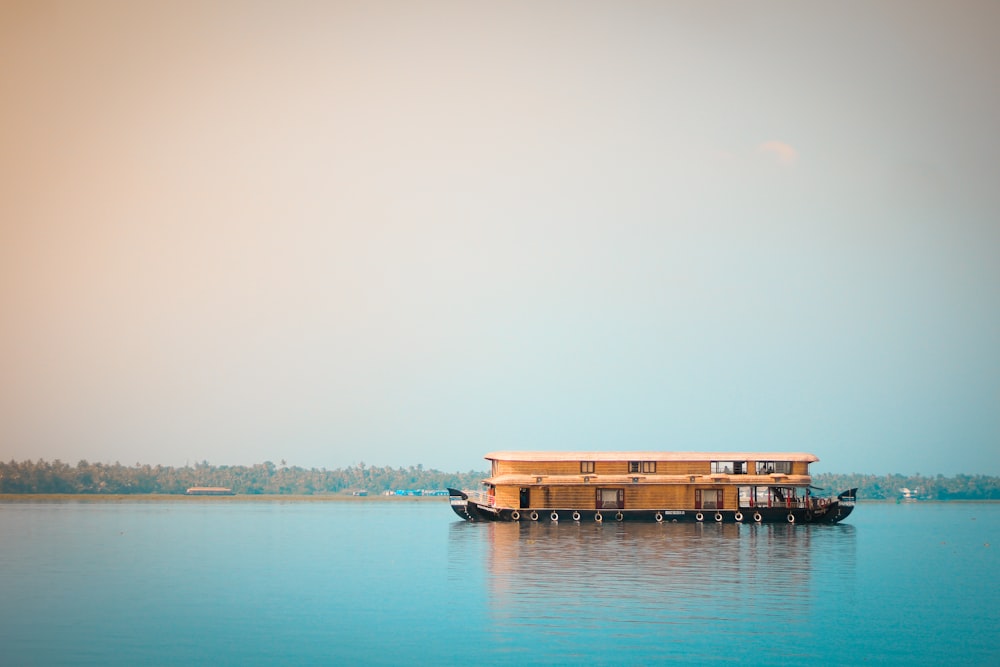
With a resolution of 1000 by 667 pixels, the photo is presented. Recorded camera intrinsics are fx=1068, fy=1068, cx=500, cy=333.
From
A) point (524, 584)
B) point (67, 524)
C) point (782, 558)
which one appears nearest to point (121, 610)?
point (524, 584)

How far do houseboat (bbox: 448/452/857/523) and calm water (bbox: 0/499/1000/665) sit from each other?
7561 millimetres

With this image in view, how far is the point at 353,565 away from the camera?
56.2 metres

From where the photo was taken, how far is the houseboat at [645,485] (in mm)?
78562

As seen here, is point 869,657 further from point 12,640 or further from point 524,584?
point 12,640

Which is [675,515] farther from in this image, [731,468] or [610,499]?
[731,468]

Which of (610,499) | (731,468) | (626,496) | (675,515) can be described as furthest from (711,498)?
(610,499)

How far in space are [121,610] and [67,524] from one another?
57.3 metres

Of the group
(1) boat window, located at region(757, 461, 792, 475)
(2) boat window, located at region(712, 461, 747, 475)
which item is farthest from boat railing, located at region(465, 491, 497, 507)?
(1) boat window, located at region(757, 461, 792, 475)

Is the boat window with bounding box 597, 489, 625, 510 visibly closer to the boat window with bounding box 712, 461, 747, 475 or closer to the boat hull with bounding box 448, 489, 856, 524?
the boat hull with bounding box 448, 489, 856, 524

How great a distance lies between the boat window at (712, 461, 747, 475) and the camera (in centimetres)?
7962

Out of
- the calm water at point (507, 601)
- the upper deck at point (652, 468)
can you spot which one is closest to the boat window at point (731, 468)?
the upper deck at point (652, 468)

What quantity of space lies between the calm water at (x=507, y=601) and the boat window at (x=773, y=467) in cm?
823

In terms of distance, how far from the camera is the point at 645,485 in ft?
259

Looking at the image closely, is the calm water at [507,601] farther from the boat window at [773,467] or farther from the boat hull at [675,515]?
the boat window at [773,467]
